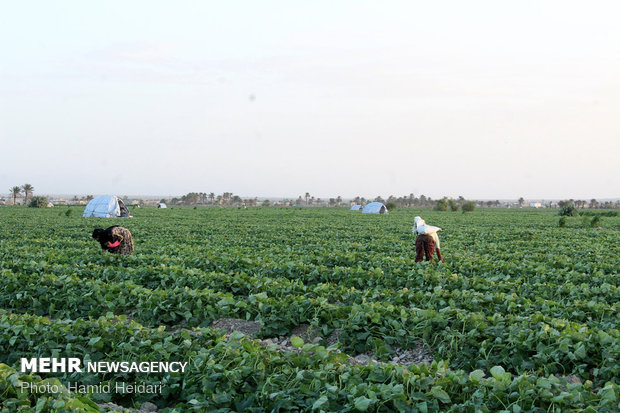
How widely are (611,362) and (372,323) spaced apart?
2761 millimetres

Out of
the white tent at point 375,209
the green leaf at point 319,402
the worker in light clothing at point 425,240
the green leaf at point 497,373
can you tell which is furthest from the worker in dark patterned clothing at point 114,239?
the white tent at point 375,209

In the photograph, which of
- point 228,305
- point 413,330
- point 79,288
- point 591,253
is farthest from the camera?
point 591,253

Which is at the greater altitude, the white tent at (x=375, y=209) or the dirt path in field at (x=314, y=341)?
the white tent at (x=375, y=209)

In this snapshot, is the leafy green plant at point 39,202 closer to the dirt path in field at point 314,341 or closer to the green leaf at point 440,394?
the dirt path in field at point 314,341

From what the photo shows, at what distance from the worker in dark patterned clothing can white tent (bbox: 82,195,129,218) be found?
28.6m

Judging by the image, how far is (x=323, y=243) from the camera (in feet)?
62.8

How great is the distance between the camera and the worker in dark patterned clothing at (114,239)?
516 inches

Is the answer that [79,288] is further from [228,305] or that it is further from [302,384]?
[302,384]

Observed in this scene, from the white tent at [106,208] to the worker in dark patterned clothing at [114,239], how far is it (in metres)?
28.6

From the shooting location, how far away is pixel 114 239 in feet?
43.5

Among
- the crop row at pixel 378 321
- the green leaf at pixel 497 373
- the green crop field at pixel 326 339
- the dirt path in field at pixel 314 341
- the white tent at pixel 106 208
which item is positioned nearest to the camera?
the green crop field at pixel 326 339

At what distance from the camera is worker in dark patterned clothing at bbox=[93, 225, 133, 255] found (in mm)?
13102

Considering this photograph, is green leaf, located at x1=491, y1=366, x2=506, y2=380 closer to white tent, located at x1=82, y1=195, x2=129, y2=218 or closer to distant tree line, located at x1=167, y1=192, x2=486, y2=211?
white tent, located at x1=82, y1=195, x2=129, y2=218

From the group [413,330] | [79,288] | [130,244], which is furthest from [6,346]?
[130,244]
